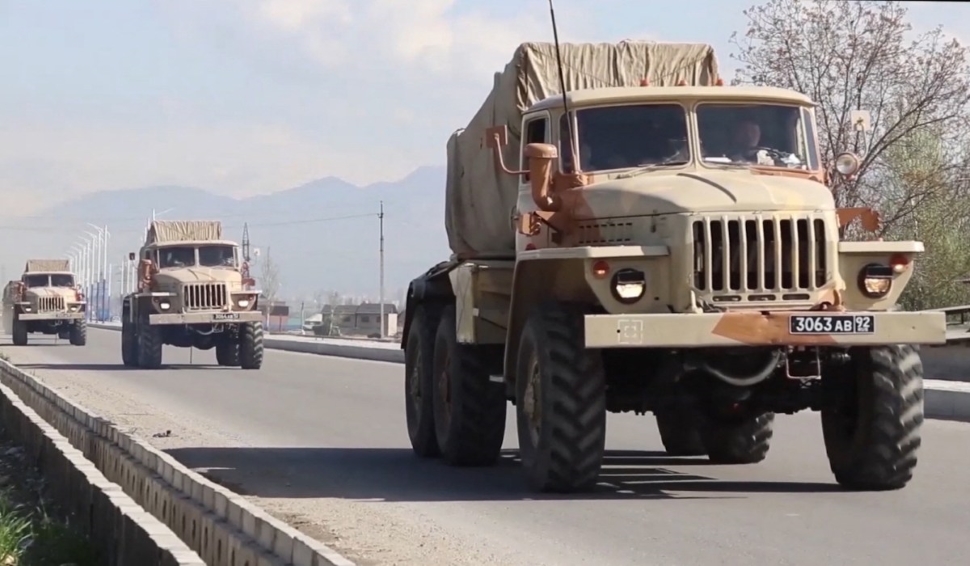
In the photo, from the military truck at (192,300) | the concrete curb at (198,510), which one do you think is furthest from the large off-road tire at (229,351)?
the concrete curb at (198,510)

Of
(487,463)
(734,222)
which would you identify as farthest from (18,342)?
(734,222)

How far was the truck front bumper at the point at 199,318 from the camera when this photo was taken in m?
35.1

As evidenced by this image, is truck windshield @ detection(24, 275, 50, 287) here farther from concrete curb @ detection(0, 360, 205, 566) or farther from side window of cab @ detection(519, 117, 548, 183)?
side window of cab @ detection(519, 117, 548, 183)

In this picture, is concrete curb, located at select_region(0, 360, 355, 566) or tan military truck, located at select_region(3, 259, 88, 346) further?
→ tan military truck, located at select_region(3, 259, 88, 346)

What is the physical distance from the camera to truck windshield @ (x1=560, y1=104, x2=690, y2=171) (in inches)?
478

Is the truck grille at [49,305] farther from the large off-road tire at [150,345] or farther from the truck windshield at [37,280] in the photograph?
the large off-road tire at [150,345]

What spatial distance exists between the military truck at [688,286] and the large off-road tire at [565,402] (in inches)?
0.5

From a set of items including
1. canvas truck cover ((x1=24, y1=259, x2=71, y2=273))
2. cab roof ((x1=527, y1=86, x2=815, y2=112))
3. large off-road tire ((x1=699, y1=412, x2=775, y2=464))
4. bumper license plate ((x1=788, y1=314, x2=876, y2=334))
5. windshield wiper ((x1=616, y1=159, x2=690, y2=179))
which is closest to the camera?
bumper license plate ((x1=788, y1=314, x2=876, y2=334))

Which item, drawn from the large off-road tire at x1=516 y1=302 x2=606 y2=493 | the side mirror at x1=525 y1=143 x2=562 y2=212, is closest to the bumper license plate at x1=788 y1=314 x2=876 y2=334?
the large off-road tire at x1=516 y1=302 x2=606 y2=493

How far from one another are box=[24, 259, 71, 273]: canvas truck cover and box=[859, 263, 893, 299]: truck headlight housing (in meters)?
52.1

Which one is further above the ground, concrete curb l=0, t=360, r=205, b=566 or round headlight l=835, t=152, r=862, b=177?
round headlight l=835, t=152, r=862, b=177

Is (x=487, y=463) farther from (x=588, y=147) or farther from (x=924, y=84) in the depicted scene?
(x=924, y=84)

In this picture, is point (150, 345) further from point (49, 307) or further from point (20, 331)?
point (20, 331)

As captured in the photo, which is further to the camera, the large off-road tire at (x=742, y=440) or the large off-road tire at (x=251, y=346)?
the large off-road tire at (x=251, y=346)
